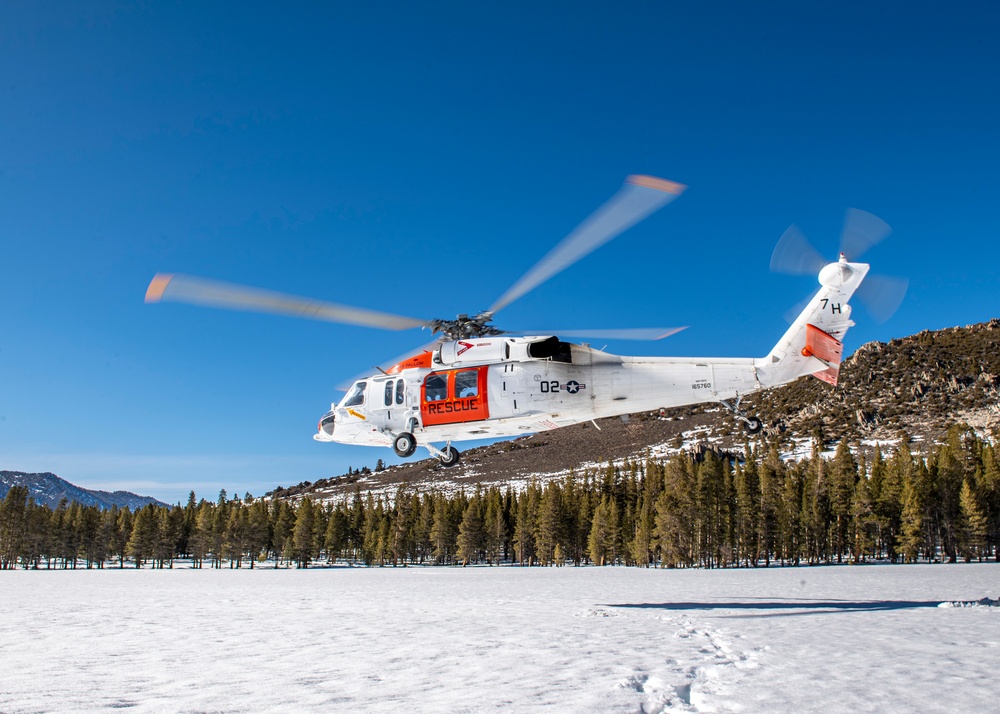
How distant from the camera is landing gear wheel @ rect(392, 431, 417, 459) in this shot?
70.5 ft

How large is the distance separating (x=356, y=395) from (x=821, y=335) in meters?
14.7

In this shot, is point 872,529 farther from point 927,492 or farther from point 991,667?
point 991,667

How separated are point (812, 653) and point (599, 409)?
8.98m

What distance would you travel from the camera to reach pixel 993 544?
6856 cm

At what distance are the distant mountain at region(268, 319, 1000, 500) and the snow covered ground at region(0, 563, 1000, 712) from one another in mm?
118788

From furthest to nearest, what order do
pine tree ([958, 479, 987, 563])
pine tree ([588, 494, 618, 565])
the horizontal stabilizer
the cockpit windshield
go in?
pine tree ([588, 494, 618, 565]) → pine tree ([958, 479, 987, 563]) → the cockpit windshield → the horizontal stabilizer

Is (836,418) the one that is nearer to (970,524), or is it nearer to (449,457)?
(970,524)

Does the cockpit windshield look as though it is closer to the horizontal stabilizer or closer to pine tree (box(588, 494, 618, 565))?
the horizontal stabilizer

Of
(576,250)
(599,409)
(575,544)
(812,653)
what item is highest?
(576,250)

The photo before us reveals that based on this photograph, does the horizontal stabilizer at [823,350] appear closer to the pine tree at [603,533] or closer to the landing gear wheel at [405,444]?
the landing gear wheel at [405,444]

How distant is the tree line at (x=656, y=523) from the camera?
66.6m

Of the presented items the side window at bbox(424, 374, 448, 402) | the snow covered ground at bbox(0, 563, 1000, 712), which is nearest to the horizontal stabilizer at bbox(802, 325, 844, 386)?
the snow covered ground at bbox(0, 563, 1000, 712)

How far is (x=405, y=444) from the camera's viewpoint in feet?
70.6

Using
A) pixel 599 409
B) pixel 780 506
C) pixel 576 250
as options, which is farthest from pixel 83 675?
pixel 780 506
